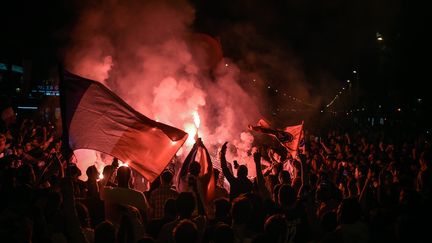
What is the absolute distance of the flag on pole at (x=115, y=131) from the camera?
4.84 m

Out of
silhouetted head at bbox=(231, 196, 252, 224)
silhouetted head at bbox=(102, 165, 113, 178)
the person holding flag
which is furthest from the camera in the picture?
silhouetted head at bbox=(102, 165, 113, 178)

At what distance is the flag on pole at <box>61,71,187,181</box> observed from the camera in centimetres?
484

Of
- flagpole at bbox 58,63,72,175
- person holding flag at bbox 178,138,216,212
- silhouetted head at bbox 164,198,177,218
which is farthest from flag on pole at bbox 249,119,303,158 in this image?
flagpole at bbox 58,63,72,175

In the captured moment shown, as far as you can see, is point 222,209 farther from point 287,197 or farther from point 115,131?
point 115,131

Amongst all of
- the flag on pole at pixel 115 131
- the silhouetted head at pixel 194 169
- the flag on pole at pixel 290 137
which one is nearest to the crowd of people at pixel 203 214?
the silhouetted head at pixel 194 169

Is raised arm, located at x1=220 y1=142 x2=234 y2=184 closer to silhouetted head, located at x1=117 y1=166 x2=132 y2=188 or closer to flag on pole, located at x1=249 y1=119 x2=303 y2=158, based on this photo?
silhouetted head, located at x1=117 y1=166 x2=132 y2=188

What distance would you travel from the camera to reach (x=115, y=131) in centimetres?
506

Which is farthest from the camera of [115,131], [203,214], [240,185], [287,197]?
[240,185]

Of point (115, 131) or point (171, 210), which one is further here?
point (115, 131)

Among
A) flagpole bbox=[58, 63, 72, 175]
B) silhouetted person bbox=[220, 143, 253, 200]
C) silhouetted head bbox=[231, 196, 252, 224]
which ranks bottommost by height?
silhouetted head bbox=[231, 196, 252, 224]

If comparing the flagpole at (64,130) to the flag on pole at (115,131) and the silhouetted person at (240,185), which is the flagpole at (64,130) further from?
the silhouetted person at (240,185)

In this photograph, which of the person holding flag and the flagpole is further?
the person holding flag

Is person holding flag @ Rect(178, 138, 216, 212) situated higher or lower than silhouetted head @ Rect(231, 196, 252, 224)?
higher

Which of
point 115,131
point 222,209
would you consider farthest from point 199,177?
point 222,209
